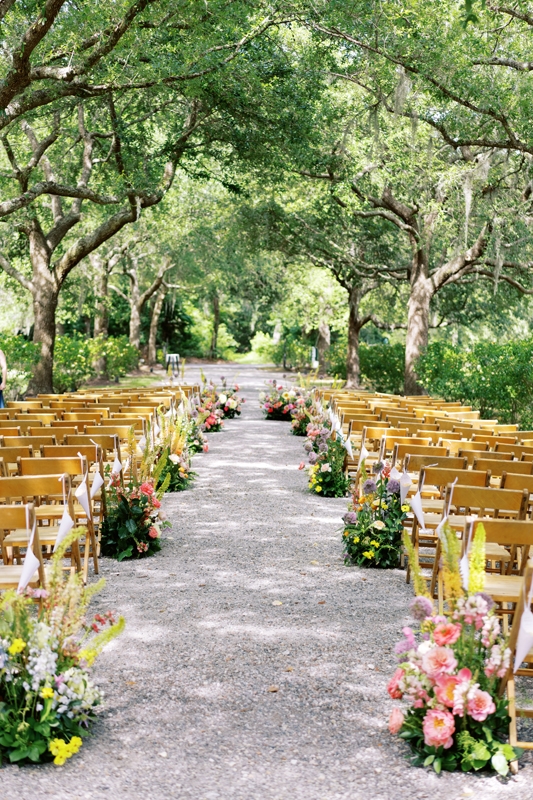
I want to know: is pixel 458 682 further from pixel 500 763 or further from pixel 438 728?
pixel 500 763

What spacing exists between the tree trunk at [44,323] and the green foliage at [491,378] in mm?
8241

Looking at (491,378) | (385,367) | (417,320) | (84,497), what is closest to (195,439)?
(491,378)

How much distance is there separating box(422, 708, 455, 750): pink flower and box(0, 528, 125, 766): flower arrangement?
4.20ft

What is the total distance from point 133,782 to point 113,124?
14218 mm

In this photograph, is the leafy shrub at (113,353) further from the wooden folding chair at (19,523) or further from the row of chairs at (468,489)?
the wooden folding chair at (19,523)

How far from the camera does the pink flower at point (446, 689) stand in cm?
351

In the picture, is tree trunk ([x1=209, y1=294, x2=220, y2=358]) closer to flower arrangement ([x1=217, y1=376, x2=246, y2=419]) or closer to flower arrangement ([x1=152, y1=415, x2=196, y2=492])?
flower arrangement ([x1=217, y1=376, x2=246, y2=419])

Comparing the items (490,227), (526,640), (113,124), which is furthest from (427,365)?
(526,640)

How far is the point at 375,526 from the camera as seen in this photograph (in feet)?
22.0

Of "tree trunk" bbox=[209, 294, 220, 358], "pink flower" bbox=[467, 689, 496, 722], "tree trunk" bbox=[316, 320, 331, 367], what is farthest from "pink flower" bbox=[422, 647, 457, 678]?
"tree trunk" bbox=[209, 294, 220, 358]

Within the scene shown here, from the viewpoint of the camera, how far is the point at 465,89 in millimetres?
11656

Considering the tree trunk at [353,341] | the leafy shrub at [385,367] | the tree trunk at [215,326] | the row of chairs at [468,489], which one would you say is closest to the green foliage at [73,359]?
the tree trunk at [353,341]

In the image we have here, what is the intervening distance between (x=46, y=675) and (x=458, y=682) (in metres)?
1.63

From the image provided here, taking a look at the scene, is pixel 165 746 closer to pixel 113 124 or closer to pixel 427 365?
pixel 113 124
